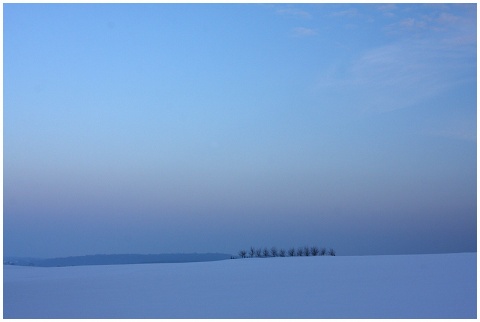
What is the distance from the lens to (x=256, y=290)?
702cm

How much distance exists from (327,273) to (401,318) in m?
3.10

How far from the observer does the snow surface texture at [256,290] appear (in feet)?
19.0

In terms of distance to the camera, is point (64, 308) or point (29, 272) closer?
point (64, 308)

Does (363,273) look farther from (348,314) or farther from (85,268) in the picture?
(85,268)

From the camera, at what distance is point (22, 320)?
18.2 feet

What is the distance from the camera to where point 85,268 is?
1019cm

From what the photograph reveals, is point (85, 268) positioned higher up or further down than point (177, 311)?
higher up

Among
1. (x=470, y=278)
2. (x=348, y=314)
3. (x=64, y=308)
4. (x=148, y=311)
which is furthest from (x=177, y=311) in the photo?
(x=470, y=278)

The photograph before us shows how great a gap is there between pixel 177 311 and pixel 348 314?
1808 mm

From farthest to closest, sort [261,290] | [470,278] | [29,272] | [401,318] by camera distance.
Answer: [29,272], [470,278], [261,290], [401,318]

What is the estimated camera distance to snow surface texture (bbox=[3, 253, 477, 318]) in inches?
228

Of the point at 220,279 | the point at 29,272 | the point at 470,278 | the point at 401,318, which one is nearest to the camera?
the point at 401,318

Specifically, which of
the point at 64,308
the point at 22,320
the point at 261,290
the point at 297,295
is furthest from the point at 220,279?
the point at 22,320

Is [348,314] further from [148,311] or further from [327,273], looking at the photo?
[327,273]
